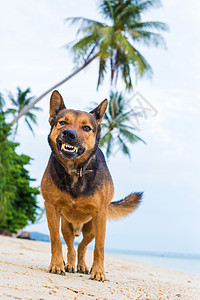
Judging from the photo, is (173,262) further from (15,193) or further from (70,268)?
(70,268)

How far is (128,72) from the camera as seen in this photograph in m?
26.2

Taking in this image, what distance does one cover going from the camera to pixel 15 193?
23.7 m

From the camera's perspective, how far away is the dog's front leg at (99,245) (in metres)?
4.47

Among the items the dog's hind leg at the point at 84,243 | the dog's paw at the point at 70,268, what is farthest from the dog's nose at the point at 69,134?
the dog's paw at the point at 70,268

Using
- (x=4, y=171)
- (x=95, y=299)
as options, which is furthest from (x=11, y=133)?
(x=95, y=299)

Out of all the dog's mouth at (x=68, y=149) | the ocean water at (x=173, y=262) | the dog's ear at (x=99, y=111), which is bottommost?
the ocean water at (x=173, y=262)

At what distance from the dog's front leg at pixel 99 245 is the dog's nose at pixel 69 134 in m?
1.13

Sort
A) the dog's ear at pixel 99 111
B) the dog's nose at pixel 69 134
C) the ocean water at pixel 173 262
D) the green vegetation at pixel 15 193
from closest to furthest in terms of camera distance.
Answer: the dog's nose at pixel 69 134
the dog's ear at pixel 99 111
the green vegetation at pixel 15 193
the ocean water at pixel 173 262

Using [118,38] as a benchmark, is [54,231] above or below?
below

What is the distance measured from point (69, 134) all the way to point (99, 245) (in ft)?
5.09

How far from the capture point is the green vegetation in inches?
767

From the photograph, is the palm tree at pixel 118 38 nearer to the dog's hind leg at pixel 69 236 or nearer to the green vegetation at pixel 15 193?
the green vegetation at pixel 15 193

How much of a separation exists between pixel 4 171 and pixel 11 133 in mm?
2195

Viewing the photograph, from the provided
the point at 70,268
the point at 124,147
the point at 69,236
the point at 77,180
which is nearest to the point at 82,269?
the point at 70,268
